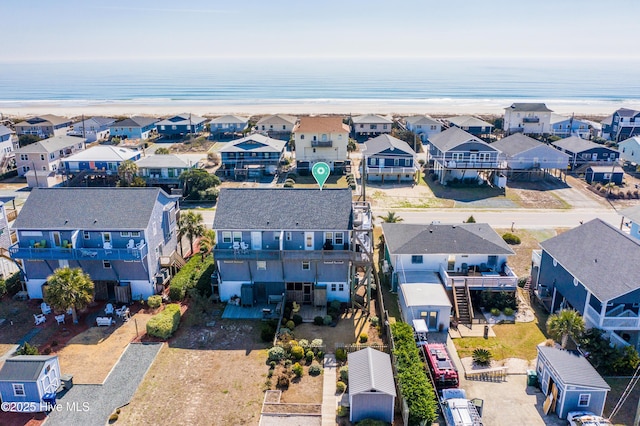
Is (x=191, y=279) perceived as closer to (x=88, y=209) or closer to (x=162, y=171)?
(x=88, y=209)

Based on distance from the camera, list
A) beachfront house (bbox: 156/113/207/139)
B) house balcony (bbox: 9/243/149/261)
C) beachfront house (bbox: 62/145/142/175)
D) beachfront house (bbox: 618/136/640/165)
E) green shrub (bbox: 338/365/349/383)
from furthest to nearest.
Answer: beachfront house (bbox: 156/113/207/139) → beachfront house (bbox: 618/136/640/165) → beachfront house (bbox: 62/145/142/175) → house balcony (bbox: 9/243/149/261) → green shrub (bbox: 338/365/349/383)

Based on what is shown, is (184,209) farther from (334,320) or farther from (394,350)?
(394,350)

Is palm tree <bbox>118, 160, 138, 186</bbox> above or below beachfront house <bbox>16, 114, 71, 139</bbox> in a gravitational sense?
below

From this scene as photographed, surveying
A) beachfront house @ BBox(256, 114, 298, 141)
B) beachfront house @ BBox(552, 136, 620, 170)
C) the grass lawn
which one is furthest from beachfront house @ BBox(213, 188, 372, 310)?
beachfront house @ BBox(256, 114, 298, 141)

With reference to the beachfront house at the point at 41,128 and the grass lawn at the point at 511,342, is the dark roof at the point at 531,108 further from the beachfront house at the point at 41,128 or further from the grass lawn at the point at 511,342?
the beachfront house at the point at 41,128

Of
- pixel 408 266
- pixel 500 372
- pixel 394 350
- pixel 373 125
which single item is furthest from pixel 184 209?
pixel 373 125

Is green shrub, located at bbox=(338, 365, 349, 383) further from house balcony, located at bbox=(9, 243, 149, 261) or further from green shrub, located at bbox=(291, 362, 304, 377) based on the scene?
house balcony, located at bbox=(9, 243, 149, 261)
